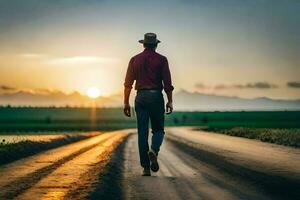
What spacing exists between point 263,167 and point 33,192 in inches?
287

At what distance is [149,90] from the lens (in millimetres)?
11680

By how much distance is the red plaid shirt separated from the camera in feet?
38.5

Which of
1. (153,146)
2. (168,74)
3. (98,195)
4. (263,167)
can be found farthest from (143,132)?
(263,167)

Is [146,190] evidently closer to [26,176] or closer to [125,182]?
[125,182]

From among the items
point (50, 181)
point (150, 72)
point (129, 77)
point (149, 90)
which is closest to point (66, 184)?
point (50, 181)

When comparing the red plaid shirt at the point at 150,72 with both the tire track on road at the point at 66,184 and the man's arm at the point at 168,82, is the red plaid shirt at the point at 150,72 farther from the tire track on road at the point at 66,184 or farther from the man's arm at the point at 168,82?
the tire track on road at the point at 66,184

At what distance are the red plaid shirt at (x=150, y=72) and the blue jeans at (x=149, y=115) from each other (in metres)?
0.17

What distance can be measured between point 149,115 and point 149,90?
0.55 metres

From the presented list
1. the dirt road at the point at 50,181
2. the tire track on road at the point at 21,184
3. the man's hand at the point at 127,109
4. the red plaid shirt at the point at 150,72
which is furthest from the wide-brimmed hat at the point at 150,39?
the tire track on road at the point at 21,184

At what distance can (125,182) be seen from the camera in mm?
10930

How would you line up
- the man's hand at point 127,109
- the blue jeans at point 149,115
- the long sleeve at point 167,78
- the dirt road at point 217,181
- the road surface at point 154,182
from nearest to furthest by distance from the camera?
the road surface at point 154,182 → the dirt road at point 217,181 → the blue jeans at point 149,115 → the long sleeve at point 167,78 → the man's hand at point 127,109

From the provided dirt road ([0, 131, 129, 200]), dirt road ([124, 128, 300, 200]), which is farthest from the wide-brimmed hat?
dirt road ([0, 131, 129, 200])

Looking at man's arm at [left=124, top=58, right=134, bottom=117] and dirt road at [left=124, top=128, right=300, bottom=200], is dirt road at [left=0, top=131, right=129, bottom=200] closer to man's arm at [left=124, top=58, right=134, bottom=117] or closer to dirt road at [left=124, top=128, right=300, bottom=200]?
dirt road at [left=124, top=128, right=300, bottom=200]

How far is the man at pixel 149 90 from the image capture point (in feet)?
38.4
